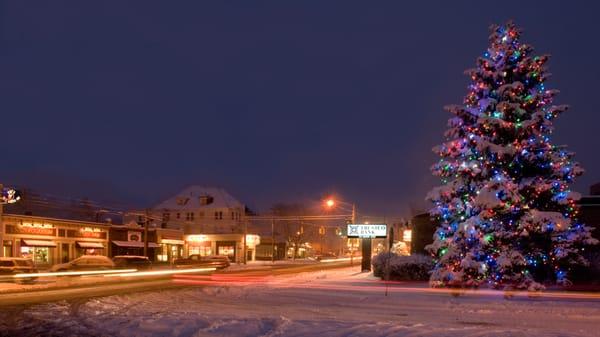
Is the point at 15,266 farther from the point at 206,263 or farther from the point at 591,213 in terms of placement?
the point at 591,213

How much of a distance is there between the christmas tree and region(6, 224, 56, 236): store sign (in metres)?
36.8

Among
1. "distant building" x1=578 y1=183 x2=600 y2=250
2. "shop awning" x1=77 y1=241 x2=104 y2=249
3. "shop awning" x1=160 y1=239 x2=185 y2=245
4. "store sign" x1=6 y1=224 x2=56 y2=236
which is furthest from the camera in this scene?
"shop awning" x1=160 y1=239 x2=185 y2=245

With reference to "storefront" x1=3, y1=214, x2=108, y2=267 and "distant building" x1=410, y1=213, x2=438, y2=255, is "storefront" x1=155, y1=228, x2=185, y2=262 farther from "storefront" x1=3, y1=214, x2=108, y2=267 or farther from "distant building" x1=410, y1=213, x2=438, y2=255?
"distant building" x1=410, y1=213, x2=438, y2=255

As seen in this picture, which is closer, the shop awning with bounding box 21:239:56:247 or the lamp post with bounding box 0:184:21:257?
the lamp post with bounding box 0:184:21:257

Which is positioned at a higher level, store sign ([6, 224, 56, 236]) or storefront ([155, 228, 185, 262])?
store sign ([6, 224, 56, 236])

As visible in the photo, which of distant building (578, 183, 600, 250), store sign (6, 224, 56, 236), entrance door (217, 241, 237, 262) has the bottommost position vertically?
entrance door (217, 241, 237, 262)

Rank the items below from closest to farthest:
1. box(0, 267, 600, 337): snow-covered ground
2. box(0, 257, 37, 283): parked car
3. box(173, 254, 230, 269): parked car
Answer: box(0, 267, 600, 337): snow-covered ground
box(0, 257, 37, 283): parked car
box(173, 254, 230, 269): parked car

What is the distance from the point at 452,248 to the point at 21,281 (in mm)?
21601

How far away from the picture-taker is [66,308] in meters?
19.0

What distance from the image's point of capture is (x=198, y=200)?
9244 centimetres

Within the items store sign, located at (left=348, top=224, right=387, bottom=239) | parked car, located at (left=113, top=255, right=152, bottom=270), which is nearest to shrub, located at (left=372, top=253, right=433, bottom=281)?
store sign, located at (left=348, top=224, right=387, bottom=239)

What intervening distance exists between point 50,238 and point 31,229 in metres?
2.92

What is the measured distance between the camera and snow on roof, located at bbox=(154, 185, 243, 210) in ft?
299

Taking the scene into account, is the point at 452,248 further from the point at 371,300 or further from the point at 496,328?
the point at 496,328
